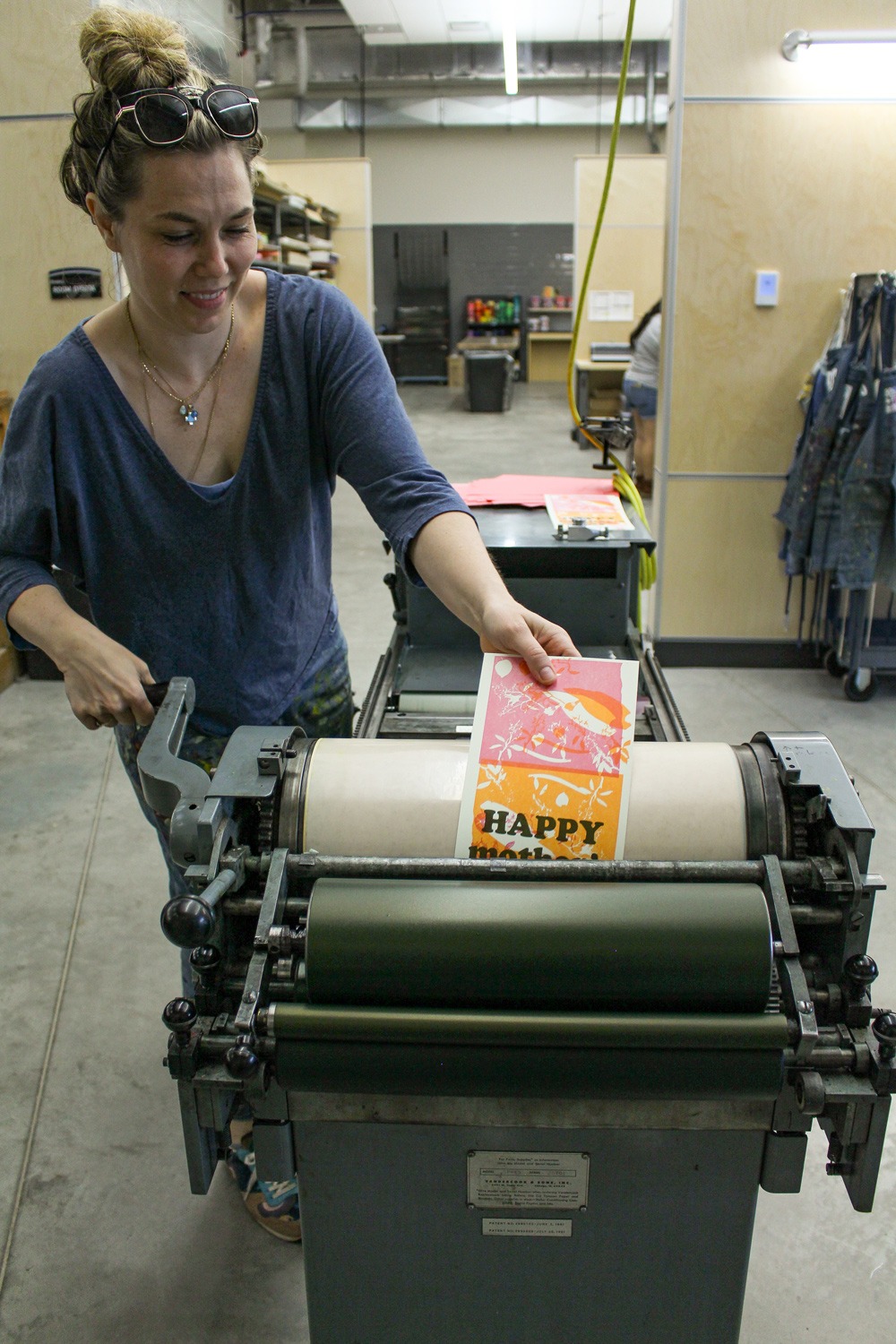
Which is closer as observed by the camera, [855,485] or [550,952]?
[550,952]

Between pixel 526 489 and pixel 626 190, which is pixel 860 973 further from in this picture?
pixel 626 190

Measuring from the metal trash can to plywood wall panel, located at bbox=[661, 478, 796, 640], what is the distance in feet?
20.6

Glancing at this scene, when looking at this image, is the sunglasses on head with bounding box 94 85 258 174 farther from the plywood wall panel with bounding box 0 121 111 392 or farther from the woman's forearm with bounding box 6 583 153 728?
the plywood wall panel with bounding box 0 121 111 392

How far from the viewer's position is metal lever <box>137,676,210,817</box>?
0.90 m

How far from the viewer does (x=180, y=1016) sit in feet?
2.57

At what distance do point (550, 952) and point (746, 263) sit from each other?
3011 mm

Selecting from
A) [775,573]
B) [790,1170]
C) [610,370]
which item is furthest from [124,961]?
[610,370]

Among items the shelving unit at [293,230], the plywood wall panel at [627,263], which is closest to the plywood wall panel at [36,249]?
the shelving unit at [293,230]

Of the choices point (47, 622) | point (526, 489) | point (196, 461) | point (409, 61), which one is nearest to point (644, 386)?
point (526, 489)

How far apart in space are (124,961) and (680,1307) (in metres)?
1.44

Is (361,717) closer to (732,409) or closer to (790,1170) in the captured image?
(790,1170)

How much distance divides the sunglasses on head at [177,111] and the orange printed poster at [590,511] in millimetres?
981

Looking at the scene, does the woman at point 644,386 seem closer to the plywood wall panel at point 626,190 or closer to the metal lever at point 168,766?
the plywood wall panel at point 626,190

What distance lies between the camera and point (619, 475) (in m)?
2.14
